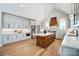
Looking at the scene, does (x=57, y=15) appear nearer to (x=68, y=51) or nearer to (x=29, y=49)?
(x=68, y=51)

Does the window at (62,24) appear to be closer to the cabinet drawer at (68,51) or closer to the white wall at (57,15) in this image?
the white wall at (57,15)

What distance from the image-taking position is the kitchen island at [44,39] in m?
2.92

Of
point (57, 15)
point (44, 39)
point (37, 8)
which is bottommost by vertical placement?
point (44, 39)

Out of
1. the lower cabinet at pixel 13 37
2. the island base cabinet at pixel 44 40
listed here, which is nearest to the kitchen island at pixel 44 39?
the island base cabinet at pixel 44 40

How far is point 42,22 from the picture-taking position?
2.91 m

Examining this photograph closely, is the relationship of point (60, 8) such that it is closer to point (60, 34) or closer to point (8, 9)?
point (60, 34)

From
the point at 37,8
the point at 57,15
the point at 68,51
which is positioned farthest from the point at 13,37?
the point at 68,51

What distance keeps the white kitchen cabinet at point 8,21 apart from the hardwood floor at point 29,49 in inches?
15.0

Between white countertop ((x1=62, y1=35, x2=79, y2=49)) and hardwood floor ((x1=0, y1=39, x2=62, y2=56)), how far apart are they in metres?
0.12

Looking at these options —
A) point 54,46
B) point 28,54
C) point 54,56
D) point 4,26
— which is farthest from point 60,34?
point 4,26

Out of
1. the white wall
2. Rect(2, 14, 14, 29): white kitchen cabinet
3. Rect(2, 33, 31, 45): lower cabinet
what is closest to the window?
the white wall

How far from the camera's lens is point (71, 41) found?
2844 millimetres

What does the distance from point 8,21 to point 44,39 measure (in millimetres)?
849

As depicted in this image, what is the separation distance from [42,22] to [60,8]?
1.59ft
